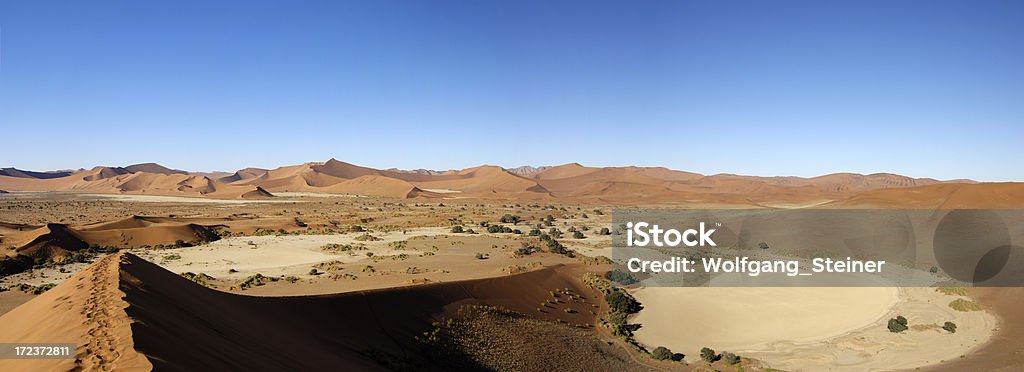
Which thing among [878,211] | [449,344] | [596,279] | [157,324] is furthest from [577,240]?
[157,324]

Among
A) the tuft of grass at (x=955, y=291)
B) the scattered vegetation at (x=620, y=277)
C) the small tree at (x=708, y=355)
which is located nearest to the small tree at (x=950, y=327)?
the tuft of grass at (x=955, y=291)

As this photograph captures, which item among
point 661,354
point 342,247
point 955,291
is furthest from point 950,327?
point 342,247

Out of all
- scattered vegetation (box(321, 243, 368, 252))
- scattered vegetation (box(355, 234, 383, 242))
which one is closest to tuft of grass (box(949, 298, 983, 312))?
scattered vegetation (box(321, 243, 368, 252))

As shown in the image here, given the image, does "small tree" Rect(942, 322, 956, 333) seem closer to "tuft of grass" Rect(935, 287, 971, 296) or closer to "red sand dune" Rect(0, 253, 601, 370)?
"tuft of grass" Rect(935, 287, 971, 296)

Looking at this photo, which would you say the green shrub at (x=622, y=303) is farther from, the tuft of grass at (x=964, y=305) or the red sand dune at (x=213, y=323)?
the tuft of grass at (x=964, y=305)

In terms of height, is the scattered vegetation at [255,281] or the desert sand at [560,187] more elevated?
the desert sand at [560,187]

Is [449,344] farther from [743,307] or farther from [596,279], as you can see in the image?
[743,307]

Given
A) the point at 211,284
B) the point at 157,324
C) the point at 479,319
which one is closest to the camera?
the point at 157,324
